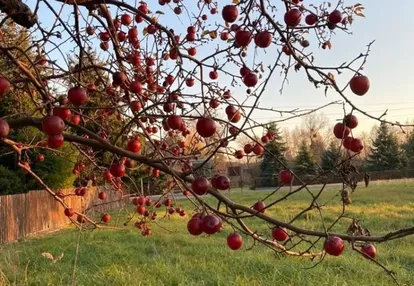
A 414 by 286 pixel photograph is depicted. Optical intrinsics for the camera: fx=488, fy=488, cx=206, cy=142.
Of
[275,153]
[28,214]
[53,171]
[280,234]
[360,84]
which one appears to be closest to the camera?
[360,84]

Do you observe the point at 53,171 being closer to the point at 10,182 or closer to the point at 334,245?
the point at 10,182

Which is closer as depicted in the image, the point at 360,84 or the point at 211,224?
the point at 211,224

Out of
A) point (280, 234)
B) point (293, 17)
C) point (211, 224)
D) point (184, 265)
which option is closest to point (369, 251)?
→ point (280, 234)

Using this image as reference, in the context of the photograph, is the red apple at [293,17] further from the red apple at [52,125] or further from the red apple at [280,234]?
the red apple at [52,125]

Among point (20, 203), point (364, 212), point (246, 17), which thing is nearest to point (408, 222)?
point (364, 212)

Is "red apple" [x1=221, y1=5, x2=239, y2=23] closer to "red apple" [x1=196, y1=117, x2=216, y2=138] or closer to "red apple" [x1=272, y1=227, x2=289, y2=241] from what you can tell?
"red apple" [x1=196, y1=117, x2=216, y2=138]

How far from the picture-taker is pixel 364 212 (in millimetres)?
11664

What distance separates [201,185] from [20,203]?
9.48 metres

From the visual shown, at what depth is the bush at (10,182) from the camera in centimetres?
1107

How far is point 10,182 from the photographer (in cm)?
1123

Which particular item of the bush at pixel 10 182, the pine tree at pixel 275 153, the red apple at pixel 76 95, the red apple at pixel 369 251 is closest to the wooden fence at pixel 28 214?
the bush at pixel 10 182

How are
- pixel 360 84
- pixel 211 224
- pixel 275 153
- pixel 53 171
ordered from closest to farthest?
pixel 211 224 → pixel 360 84 → pixel 275 153 → pixel 53 171

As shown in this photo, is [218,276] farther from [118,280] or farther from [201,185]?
[201,185]

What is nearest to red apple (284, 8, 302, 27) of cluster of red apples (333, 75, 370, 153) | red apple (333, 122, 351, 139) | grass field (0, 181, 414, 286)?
cluster of red apples (333, 75, 370, 153)
